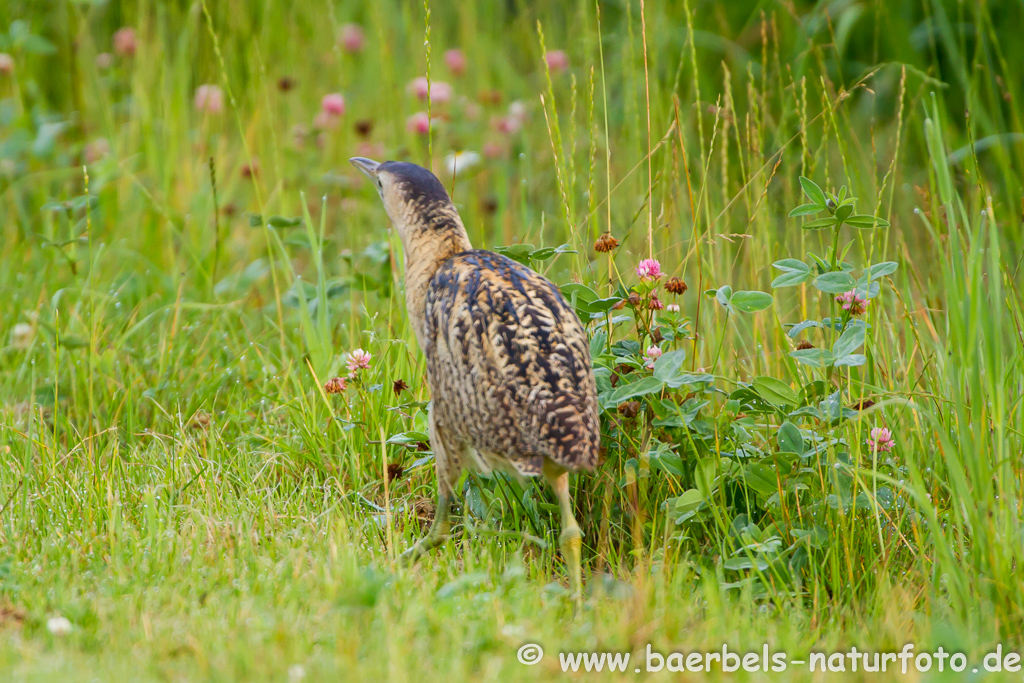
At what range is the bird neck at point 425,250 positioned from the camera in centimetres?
331

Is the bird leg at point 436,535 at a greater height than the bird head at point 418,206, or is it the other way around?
the bird head at point 418,206

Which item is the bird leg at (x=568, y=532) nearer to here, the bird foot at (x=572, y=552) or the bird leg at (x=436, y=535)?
the bird foot at (x=572, y=552)

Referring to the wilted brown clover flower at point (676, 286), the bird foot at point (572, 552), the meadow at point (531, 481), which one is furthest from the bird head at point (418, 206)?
the bird foot at point (572, 552)

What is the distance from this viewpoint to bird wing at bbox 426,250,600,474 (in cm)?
282

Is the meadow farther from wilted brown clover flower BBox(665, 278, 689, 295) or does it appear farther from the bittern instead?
the bittern

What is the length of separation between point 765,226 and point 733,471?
1.32 meters

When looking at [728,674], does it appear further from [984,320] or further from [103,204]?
[103,204]

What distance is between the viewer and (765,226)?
420 cm

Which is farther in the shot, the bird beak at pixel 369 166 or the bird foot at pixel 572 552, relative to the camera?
the bird beak at pixel 369 166

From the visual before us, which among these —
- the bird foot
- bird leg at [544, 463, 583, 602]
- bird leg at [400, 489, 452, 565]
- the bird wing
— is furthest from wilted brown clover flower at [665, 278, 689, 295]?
bird leg at [400, 489, 452, 565]

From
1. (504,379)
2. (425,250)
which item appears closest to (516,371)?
(504,379)

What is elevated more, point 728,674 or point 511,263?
point 511,263

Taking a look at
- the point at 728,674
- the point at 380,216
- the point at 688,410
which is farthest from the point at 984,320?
the point at 380,216
